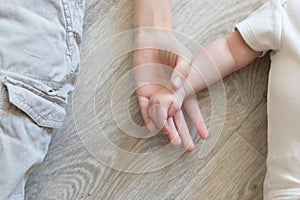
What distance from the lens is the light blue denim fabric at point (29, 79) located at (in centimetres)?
67

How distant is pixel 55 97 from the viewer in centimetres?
71

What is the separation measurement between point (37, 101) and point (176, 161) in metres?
0.24

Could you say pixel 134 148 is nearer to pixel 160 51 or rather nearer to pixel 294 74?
pixel 160 51

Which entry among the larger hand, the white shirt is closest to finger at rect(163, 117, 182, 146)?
the larger hand

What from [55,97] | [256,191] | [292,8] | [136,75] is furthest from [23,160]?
[292,8]

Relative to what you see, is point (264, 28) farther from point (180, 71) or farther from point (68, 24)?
point (68, 24)

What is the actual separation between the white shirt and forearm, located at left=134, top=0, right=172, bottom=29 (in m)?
0.12

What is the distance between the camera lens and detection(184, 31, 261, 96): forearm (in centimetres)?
76

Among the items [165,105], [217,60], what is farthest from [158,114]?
[217,60]

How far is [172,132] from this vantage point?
76 centimetres

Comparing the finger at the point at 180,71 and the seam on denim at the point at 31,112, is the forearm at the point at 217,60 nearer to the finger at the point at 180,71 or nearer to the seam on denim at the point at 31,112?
the finger at the point at 180,71

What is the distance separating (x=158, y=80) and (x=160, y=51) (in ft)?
0.16

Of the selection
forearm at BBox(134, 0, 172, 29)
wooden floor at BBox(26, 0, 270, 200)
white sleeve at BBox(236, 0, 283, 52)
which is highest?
white sleeve at BBox(236, 0, 283, 52)

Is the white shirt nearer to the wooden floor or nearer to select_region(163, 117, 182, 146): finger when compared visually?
the wooden floor
